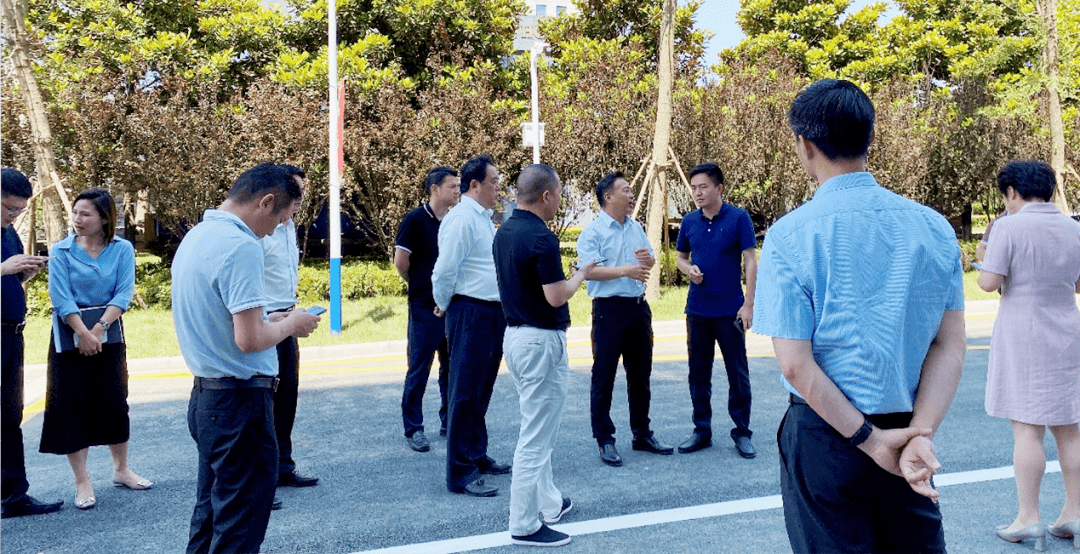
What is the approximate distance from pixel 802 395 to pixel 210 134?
1694 cm

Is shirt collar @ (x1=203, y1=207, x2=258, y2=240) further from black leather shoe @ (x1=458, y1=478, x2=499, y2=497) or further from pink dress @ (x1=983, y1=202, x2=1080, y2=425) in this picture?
pink dress @ (x1=983, y1=202, x2=1080, y2=425)

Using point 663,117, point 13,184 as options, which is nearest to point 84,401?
point 13,184

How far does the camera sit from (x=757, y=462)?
5.82 meters

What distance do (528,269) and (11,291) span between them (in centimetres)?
313

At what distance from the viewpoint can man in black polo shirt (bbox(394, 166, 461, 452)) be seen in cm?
643

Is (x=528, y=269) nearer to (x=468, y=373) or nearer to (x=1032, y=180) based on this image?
(x=468, y=373)

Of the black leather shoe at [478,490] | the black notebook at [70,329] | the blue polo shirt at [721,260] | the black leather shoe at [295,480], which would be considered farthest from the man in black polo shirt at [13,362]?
the blue polo shirt at [721,260]

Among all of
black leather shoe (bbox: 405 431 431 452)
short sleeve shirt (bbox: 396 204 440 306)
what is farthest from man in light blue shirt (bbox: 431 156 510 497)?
short sleeve shirt (bbox: 396 204 440 306)

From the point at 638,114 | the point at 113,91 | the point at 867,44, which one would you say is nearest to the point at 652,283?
the point at 638,114

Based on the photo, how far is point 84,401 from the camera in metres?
5.14

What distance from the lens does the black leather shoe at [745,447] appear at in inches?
233

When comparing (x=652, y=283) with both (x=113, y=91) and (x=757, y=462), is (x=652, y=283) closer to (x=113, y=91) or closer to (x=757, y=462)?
(x=757, y=462)

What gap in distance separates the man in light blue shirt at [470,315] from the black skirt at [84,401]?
2084 mm

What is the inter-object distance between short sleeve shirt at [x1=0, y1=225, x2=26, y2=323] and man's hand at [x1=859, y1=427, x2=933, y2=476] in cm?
488
